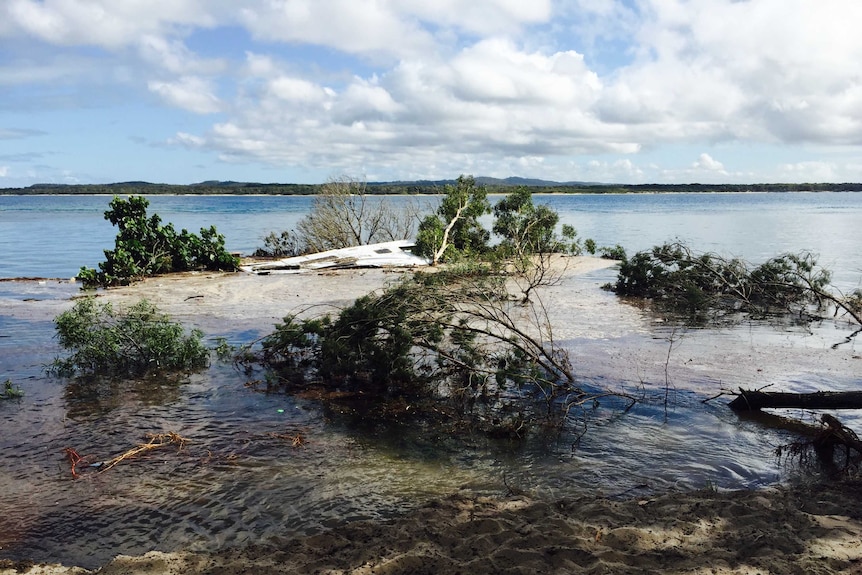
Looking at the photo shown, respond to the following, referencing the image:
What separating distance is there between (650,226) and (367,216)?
31769 millimetres

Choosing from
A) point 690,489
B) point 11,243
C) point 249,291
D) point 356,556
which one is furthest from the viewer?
point 11,243

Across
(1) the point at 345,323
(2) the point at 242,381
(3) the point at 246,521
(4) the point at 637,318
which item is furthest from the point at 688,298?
(3) the point at 246,521

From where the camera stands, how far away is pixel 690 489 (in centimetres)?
700

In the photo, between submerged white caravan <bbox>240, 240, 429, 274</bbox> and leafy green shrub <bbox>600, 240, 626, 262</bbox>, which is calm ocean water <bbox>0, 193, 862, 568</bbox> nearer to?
submerged white caravan <bbox>240, 240, 429, 274</bbox>

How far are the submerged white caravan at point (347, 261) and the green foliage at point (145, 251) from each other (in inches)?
58.2

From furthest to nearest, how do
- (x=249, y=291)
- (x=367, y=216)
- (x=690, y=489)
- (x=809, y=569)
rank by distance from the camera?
(x=367, y=216)
(x=249, y=291)
(x=690, y=489)
(x=809, y=569)

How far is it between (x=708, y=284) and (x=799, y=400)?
10.2 metres

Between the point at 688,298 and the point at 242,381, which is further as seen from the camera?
the point at 688,298

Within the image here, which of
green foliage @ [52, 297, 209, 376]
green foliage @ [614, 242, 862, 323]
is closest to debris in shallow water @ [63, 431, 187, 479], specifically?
green foliage @ [52, 297, 209, 376]

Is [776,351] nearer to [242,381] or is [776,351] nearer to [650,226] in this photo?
[242,381]

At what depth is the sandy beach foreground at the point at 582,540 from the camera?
197 inches

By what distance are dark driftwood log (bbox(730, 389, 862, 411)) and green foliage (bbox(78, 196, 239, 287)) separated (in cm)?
1995

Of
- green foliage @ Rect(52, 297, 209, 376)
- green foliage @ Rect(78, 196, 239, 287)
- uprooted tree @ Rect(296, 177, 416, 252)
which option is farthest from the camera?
uprooted tree @ Rect(296, 177, 416, 252)

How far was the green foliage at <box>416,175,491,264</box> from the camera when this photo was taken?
27.0 metres
